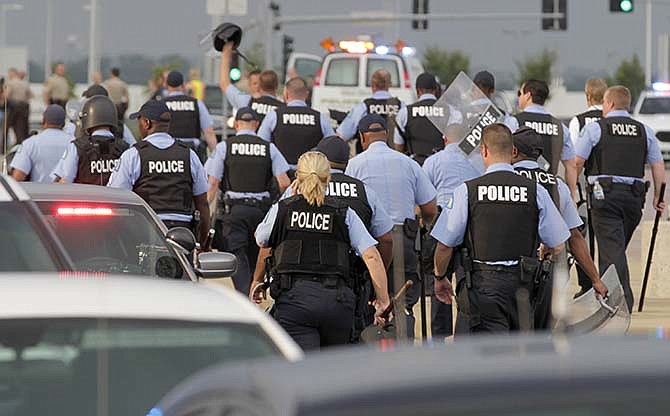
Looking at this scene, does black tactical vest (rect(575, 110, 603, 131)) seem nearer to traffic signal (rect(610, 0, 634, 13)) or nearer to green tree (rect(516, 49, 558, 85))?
traffic signal (rect(610, 0, 634, 13))

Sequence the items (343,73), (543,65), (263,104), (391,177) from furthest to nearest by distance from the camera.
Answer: (543,65)
(343,73)
(263,104)
(391,177)

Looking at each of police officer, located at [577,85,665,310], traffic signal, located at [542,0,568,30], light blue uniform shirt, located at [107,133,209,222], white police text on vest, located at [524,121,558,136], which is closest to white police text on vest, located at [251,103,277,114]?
police officer, located at [577,85,665,310]

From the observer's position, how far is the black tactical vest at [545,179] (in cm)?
1060

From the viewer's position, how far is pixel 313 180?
9.24 m

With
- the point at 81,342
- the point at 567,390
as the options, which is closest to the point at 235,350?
the point at 81,342

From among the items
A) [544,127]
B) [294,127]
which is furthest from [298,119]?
[544,127]

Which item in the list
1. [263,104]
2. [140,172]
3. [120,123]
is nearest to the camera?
[140,172]

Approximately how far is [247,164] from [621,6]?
949 inches

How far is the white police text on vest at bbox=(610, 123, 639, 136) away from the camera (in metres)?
14.1

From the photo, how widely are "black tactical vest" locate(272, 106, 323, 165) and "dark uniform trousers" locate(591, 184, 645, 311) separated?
304 centimetres

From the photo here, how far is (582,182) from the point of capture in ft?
55.4

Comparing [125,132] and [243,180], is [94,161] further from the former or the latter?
[125,132]

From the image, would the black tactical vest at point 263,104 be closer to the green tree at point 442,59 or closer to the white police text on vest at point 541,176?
the white police text on vest at point 541,176

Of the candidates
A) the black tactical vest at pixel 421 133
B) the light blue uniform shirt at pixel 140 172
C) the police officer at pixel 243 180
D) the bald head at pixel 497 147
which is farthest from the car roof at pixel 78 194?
the black tactical vest at pixel 421 133
